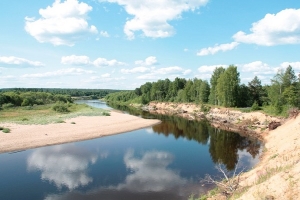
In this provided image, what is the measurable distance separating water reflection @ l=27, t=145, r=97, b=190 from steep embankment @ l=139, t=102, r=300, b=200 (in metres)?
16.2

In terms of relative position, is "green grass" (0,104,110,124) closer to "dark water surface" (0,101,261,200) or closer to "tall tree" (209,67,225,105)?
"dark water surface" (0,101,261,200)

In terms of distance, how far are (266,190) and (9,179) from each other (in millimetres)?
24635

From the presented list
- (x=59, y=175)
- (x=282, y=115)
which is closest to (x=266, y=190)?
(x=59, y=175)

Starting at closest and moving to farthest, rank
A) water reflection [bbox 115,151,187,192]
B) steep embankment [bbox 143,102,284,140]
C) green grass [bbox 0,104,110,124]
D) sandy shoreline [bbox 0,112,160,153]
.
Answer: water reflection [bbox 115,151,187,192] < sandy shoreline [bbox 0,112,160,153] < steep embankment [bbox 143,102,284,140] < green grass [bbox 0,104,110,124]

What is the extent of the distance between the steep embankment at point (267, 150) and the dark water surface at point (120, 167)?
3779mm

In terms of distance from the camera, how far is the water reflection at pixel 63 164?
81.6 ft

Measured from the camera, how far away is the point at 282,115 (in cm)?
5362

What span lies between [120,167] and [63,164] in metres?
7.25

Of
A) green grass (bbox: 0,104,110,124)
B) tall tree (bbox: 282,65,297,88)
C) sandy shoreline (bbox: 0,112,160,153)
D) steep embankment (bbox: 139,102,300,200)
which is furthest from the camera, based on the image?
tall tree (bbox: 282,65,297,88)

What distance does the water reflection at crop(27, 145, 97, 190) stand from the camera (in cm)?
2486

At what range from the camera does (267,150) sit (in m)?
34.9

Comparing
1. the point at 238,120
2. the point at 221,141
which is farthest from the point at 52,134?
the point at 238,120

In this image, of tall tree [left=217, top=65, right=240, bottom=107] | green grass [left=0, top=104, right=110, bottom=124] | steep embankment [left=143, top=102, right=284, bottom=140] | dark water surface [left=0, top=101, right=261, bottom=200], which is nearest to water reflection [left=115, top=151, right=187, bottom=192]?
dark water surface [left=0, top=101, right=261, bottom=200]

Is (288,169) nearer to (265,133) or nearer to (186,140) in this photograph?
(186,140)
